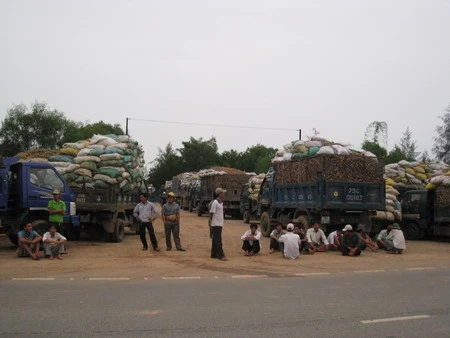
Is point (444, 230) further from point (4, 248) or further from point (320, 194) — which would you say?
point (4, 248)

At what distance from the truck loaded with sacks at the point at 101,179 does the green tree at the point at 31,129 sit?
1215 inches

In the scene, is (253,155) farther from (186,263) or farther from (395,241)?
(186,263)

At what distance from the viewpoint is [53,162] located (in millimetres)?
15398

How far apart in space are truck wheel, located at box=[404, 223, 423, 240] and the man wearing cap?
41.2 ft

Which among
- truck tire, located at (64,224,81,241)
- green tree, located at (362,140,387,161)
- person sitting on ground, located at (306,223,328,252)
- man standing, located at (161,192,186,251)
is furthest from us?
green tree, located at (362,140,387,161)

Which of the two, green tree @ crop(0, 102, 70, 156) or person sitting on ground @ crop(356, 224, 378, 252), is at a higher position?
green tree @ crop(0, 102, 70, 156)

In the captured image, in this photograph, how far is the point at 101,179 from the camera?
14.8 metres

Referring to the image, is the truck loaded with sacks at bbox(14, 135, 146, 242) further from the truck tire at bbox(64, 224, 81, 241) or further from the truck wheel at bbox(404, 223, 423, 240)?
the truck wheel at bbox(404, 223, 423, 240)

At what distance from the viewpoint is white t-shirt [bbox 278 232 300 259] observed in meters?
12.3

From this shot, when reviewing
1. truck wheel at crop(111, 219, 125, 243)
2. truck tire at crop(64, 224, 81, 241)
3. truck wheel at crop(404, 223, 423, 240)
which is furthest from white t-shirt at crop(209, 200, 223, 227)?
truck wheel at crop(404, 223, 423, 240)

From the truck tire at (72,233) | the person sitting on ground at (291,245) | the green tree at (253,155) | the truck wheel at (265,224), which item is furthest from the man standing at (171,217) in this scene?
the green tree at (253,155)

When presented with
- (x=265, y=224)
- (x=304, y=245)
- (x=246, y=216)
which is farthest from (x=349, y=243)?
(x=246, y=216)

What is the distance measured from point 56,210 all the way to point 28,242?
105 cm

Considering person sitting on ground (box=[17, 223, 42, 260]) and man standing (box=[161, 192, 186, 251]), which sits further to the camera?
man standing (box=[161, 192, 186, 251])
